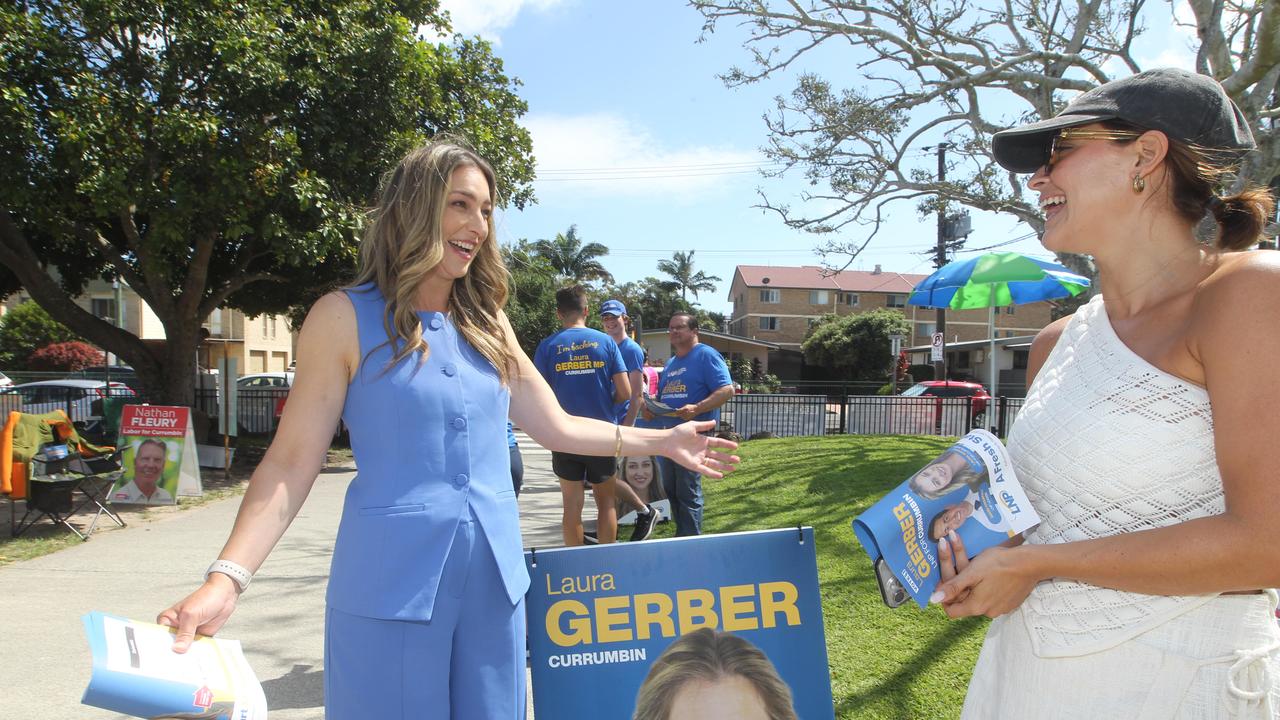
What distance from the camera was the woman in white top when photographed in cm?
119

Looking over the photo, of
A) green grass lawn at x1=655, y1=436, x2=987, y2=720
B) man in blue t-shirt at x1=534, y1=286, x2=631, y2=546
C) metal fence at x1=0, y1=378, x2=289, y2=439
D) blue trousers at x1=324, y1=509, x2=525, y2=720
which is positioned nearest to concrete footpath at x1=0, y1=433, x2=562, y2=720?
man in blue t-shirt at x1=534, y1=286, x2=631, y2=546

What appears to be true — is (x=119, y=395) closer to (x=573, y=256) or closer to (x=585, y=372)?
(x=585, y=372)

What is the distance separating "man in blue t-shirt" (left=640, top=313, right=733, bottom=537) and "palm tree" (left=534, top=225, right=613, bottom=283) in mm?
52369

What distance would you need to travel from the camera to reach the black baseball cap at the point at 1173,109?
1338 millimetres

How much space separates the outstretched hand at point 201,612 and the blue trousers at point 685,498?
4.59m

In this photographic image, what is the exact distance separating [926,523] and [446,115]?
12.2 metres

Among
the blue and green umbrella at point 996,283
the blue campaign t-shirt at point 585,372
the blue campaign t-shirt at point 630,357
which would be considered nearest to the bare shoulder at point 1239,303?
the blue campaign t-shirt at point 585,372

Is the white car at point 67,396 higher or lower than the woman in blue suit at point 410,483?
lower

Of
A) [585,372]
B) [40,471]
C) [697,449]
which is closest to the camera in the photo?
[697,449]

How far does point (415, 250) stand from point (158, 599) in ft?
17.5

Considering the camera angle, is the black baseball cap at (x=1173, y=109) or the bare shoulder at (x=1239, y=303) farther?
the black baseball cap at (x=1173, y=109)

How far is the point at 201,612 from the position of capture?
4.66ft

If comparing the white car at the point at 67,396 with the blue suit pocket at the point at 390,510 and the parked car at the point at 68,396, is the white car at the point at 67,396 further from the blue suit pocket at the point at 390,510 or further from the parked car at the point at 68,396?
the blue suit pocket at the point at 390,510

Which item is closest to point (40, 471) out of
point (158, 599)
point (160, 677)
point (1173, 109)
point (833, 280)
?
point (158, 599)
